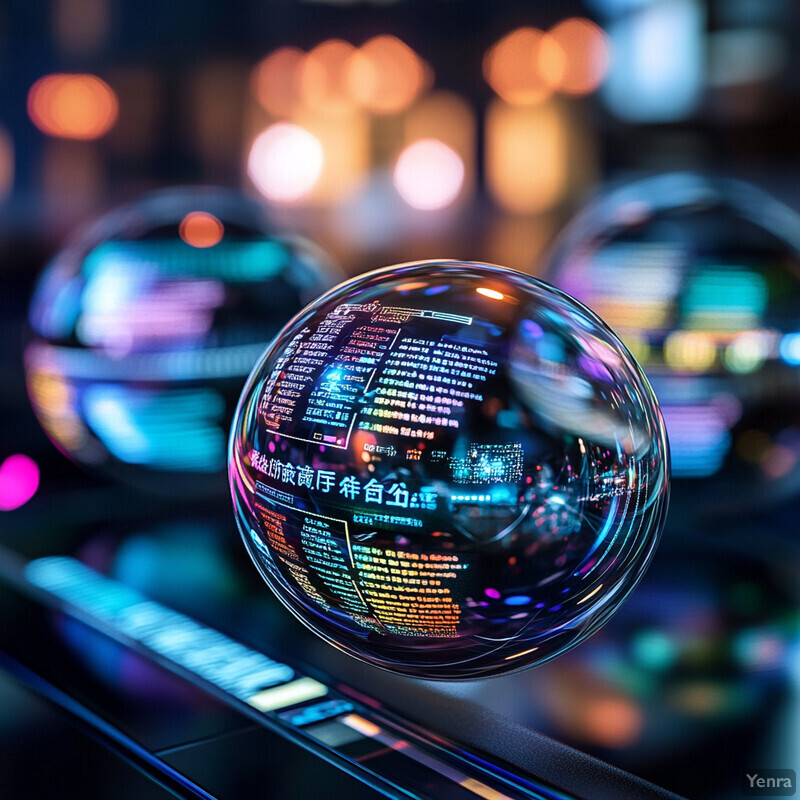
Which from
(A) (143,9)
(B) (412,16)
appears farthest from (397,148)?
(A) (143,9)

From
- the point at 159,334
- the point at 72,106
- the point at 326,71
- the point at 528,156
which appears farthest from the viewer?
the point at 326,71

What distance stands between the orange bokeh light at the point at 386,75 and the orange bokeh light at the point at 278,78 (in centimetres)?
37

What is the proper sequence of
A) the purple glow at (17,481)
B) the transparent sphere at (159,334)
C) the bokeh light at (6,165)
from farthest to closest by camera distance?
the bokeh light at (6,165), the purple glow at (17,481), the transparent sphere at (159,334)

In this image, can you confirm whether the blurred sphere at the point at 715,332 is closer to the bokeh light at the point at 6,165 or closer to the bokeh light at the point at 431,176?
the bokeh light at the point at 6,165

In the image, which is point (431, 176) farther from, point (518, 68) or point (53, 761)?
point (53, 761)

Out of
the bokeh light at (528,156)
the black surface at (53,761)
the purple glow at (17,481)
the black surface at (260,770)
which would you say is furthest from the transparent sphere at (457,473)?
the bokeh light at (528,156)

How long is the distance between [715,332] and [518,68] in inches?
218

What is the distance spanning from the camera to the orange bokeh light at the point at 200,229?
4.86 feet

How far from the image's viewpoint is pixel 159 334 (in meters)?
1.43

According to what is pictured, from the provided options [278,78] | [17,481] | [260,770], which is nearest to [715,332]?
[260,770]

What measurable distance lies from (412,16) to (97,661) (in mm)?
6292

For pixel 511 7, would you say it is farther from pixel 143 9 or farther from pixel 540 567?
pixel 540 567

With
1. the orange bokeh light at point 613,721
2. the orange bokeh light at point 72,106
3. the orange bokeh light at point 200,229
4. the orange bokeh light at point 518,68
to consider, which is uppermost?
the orange bokeh light at point 518,68

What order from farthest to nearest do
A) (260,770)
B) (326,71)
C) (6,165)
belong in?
(326,71), (6,165), (260,770)
